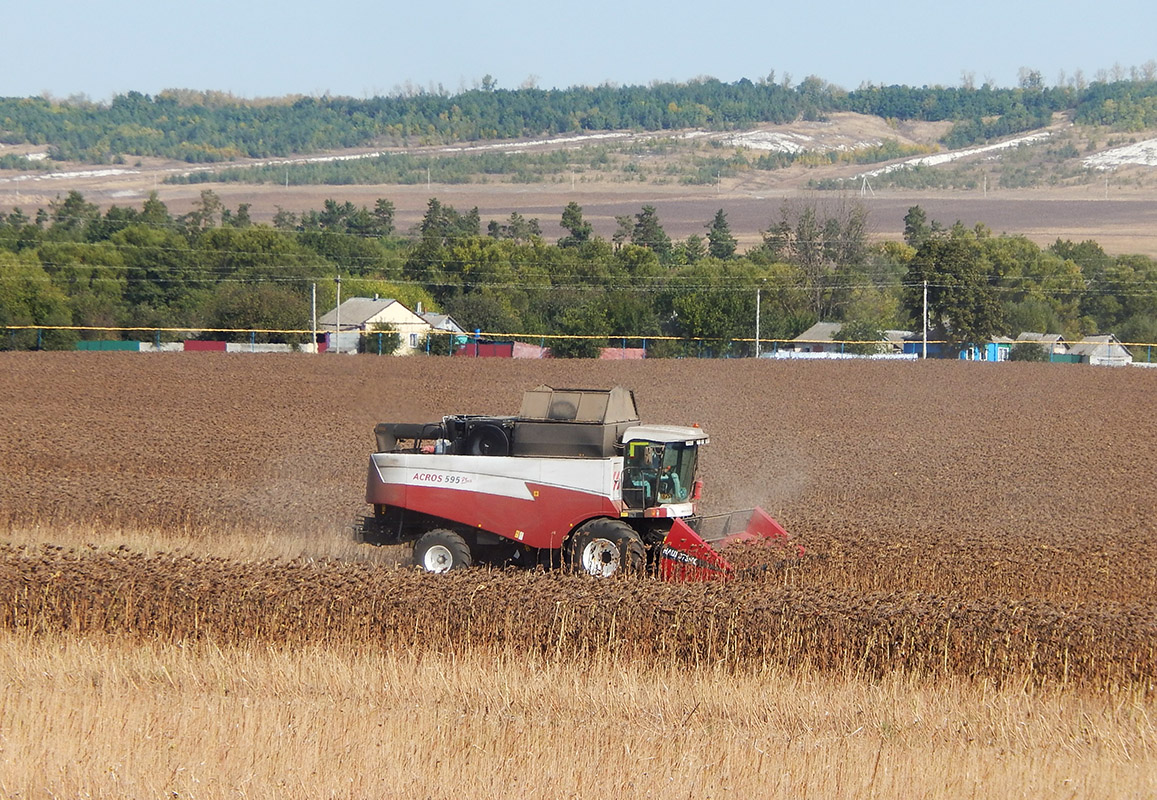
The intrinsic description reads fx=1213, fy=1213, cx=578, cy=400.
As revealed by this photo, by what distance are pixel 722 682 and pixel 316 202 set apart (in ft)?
569

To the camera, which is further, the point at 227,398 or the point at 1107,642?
the point at 227,398

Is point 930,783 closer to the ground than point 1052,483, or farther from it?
farther from it

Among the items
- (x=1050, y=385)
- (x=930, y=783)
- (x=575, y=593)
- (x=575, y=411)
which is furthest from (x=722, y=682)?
(x=1050, y=385)

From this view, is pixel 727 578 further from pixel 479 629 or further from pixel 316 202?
pixel 316 202

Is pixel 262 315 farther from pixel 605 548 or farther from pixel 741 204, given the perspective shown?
pixel 741 204

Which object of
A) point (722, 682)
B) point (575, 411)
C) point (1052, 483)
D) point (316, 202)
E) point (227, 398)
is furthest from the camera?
point (316, 202)

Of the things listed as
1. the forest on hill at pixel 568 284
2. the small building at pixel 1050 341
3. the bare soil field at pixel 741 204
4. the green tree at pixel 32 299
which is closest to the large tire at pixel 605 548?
the forest on hill at pixel 568 284

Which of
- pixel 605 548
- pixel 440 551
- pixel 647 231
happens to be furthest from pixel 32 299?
pixel 647 231

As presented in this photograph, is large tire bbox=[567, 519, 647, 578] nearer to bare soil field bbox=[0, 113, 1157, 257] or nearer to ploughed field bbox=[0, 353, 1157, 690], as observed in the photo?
ploughed field bbox=[0, 353, 1157, 690]

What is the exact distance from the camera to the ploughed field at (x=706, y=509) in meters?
10.5

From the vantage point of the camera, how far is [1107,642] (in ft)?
33.0

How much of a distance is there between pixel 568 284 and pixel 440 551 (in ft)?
241

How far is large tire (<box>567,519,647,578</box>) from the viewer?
1320 centimetres

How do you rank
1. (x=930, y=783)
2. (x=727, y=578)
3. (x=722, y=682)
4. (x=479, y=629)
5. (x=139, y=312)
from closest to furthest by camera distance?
1. (x=930, y=783)
2. (x=722, y=682)
3. (x=479, y=629)
4. (x=727, y=578)
5. (x=139, y=312)
